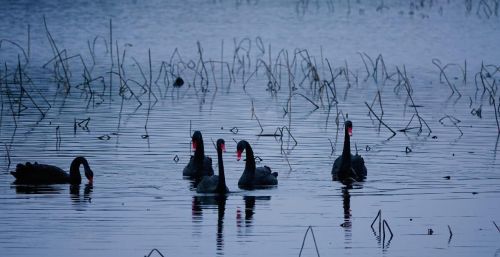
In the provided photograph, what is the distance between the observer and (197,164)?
1769 cm

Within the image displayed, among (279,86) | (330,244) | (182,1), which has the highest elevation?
(182,1)

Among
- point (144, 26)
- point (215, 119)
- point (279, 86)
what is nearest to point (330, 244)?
point (215, 119)

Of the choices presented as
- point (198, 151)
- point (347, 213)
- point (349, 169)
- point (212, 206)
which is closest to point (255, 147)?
point (198, 151)

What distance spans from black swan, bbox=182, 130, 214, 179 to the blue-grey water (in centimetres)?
26

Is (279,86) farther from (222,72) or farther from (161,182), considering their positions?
(161,182)

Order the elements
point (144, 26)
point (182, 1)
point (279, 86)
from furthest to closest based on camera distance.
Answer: point (182, 1) → point (144, 26) → point (279, 86)

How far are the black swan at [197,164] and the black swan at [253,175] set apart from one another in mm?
893

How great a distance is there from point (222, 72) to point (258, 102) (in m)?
4.75

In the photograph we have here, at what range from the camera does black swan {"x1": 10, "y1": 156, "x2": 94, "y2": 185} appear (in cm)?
1644

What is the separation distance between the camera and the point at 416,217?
14312mm

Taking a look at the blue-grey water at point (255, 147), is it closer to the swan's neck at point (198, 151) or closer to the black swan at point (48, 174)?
the black swan at point (48, 174)

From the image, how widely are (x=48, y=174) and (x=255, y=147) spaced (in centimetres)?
413

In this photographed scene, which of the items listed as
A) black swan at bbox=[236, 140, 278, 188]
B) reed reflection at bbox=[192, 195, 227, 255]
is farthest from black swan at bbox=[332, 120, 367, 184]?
reed reflection at bbox=[192, 195, 227, 255]

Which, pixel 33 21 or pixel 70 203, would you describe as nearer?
pixel 70 203
